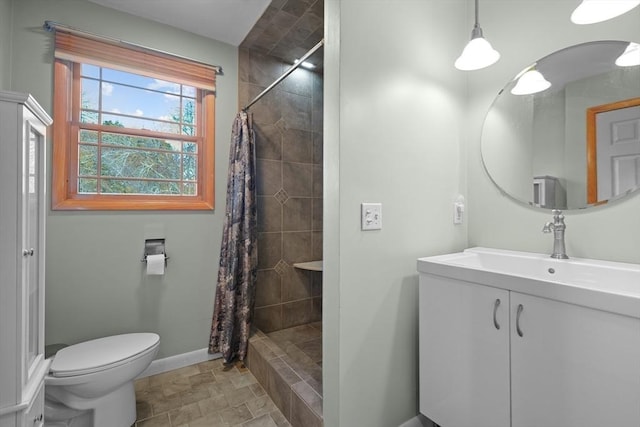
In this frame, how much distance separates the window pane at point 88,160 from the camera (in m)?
1.89

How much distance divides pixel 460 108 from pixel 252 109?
5.32 feet

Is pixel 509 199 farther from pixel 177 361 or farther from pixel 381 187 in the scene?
pixel 177 361

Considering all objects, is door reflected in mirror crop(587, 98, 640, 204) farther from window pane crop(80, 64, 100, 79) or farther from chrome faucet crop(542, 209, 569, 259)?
window pane crop(80, 64, 100, 79)

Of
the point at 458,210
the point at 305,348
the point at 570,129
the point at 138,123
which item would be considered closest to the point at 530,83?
the point at 570,129

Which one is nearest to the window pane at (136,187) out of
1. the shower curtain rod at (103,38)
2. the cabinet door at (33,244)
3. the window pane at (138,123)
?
the window pane at (138,123)

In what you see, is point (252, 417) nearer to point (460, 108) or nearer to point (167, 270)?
point (167, 270)

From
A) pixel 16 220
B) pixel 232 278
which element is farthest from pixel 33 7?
pixel 232 278

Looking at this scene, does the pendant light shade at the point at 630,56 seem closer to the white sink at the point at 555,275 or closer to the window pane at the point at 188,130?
the white sink at the point at 555,275

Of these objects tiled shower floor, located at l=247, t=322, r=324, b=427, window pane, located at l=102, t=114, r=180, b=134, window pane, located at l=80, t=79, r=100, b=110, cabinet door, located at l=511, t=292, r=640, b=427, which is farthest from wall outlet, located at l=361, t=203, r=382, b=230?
window pane, located at l=80, t=79, r=100, b=110

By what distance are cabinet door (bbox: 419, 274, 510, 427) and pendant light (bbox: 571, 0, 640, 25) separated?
104 cm

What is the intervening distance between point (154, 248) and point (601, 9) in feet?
8.62

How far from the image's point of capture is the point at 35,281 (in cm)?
116

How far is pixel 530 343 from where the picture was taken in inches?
38.6

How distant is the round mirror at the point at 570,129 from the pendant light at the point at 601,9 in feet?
0.91
